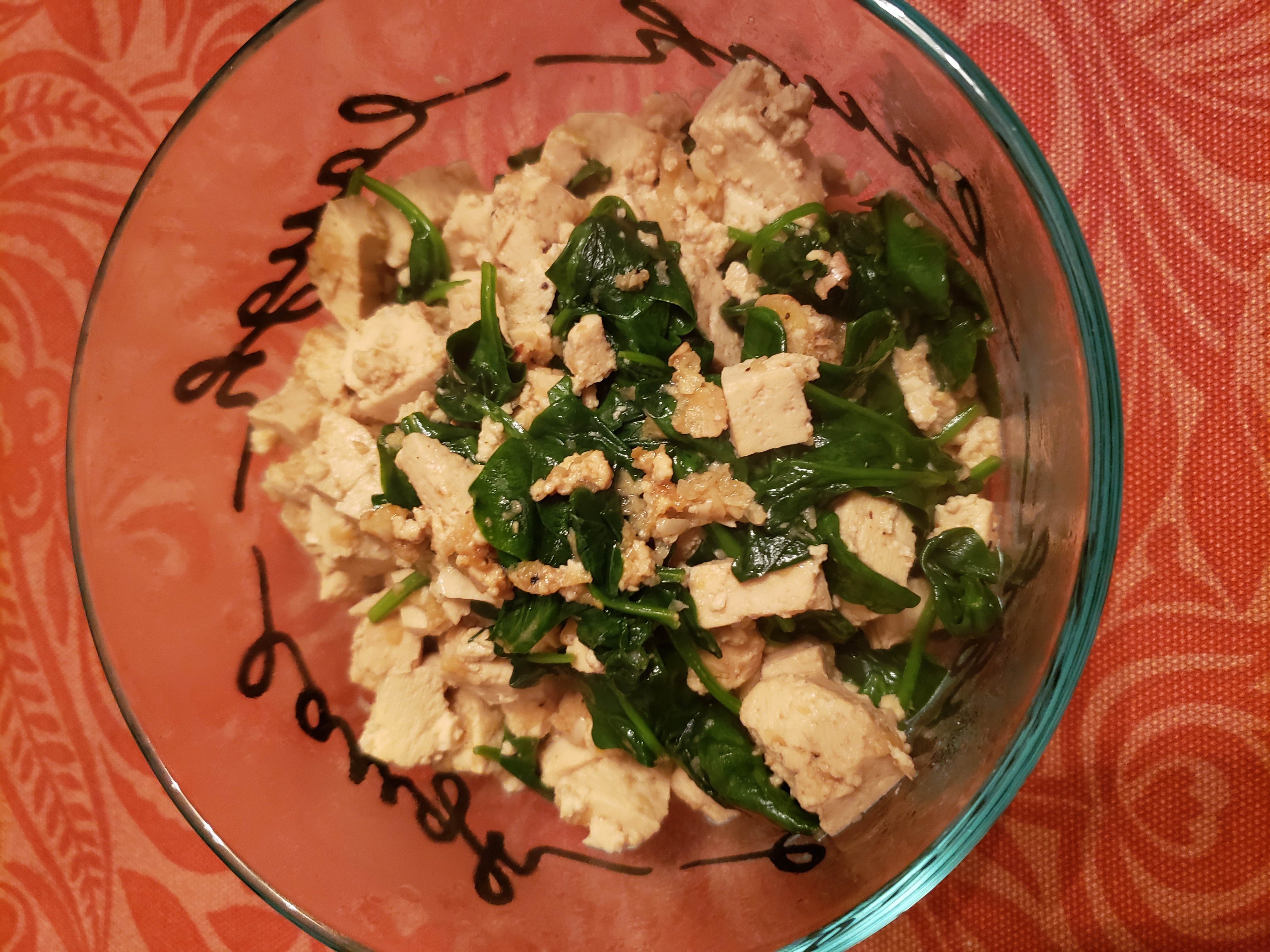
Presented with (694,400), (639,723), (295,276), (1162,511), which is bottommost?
(639,723)

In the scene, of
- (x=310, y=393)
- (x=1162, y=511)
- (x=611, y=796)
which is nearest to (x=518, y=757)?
(x=611, y=796)

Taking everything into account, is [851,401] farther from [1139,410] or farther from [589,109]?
[589,109]

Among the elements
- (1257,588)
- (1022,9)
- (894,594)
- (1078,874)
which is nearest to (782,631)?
(894,594)

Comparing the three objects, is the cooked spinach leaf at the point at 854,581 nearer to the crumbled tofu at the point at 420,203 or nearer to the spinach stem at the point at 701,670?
the spinach stem at the point at 701,670

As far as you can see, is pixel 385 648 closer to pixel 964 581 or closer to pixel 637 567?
pixel 637 567

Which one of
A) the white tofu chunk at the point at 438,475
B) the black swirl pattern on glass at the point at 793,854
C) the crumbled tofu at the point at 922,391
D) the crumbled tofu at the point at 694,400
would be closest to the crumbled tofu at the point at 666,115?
the crumbled tofu at the point at 694,400

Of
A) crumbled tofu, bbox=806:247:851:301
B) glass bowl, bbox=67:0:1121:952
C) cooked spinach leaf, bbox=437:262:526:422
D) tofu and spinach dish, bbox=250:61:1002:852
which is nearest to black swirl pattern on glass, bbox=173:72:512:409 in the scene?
glass bowl, bbox=67:0:1121:952

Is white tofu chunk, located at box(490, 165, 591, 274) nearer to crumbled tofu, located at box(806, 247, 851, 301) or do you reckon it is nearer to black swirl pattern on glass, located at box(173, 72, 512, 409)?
black swirl pattern on glass, located at box(173, 72, 512, 409)
